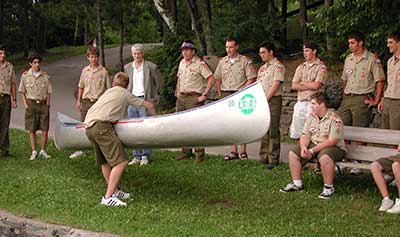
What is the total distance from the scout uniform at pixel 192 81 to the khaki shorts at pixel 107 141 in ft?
8.17

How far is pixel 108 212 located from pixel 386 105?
12.0 feet

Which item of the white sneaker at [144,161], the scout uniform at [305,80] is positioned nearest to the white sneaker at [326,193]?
the scout uniform at [305,80]

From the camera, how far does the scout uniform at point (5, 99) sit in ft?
35.1

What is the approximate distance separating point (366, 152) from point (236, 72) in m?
2.57

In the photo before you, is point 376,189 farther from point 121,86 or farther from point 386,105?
point 121,86

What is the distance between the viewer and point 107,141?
789cm

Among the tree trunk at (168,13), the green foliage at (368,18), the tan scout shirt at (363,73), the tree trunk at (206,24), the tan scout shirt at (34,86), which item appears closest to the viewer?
the tan scout shirt at (363,73)

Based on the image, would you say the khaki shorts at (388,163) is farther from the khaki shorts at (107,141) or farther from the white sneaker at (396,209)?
the khaki shorts at (107,141)

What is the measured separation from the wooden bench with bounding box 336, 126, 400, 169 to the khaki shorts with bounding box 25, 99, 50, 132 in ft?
15.4

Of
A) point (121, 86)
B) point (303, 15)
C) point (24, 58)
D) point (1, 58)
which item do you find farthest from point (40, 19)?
point (121, 86)

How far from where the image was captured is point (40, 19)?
31.5m

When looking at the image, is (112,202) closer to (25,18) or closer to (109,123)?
(109,123)

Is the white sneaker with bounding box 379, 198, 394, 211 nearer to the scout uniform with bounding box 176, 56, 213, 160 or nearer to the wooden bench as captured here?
the wooden bench

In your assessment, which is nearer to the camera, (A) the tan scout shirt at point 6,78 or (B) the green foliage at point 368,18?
(A) the tan scout shirt at point 6,78
